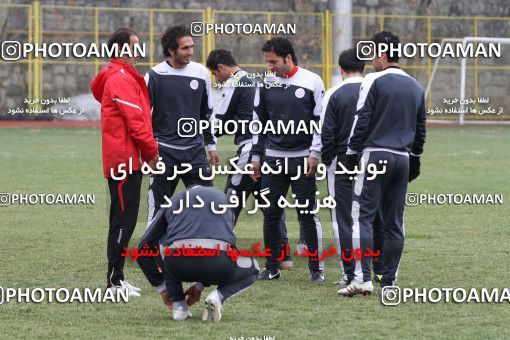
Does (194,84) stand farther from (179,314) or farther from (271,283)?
(179,314)

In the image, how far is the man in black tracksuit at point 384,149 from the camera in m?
8.95

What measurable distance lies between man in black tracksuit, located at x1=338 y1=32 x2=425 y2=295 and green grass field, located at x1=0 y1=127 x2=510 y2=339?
38 cm

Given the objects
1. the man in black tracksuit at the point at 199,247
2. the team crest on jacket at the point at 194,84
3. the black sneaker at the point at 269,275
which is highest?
the team crest on jacket at the point at 194,84

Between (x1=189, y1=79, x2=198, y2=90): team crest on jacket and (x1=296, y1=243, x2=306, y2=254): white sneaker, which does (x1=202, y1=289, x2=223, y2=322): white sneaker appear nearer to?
(x1=189, y1=79, x2=198, y2=90): team crest on jacket

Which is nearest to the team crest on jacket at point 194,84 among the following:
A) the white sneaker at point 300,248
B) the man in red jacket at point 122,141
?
the man in red jacket at point 122,141

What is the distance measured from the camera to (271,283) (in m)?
9.94

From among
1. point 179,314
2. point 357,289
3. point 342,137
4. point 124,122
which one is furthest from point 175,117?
point 179,314

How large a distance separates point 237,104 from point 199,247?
3313mm

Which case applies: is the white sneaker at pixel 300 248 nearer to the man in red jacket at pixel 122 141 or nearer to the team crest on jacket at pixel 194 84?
the team crest on jacket at pixel 194 84

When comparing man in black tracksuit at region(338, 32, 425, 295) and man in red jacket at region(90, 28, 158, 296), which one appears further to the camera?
man in red jacket at region(90, 28, 158, 296)

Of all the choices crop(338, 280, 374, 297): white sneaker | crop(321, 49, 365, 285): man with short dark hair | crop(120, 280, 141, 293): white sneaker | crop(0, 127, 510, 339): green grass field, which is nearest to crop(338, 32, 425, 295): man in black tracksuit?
crop(338, 280, 374, 297): white sneaker

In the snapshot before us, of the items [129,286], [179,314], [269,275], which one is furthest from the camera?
[269,275]

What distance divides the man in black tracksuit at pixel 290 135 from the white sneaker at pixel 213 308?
83.0 inches

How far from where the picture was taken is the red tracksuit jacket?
9.04m
